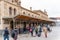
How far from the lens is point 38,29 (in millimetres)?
23031

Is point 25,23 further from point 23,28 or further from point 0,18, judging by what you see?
point 0,18

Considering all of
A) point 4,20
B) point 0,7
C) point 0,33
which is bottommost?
point 0,33

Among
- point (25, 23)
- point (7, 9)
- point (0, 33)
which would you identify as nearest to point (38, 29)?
point (0, 33)

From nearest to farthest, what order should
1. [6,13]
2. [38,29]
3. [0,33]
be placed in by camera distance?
1. [38,29]
2. [0,33]
3. [6,13]

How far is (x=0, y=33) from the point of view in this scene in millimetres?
30469

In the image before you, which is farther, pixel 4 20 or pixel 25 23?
pixel 25 23

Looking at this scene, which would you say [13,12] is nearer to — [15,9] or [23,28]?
[15,9]

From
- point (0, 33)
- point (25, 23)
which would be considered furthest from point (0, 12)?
point (25, 23)

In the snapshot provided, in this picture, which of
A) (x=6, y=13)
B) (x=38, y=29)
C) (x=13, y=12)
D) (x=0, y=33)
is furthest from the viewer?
(x=13, y=12)

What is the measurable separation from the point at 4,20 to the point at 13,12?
5.52 meters

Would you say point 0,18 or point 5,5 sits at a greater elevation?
point 5,5

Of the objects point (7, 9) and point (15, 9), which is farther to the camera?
point (15, 9)

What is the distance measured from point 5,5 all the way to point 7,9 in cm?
98

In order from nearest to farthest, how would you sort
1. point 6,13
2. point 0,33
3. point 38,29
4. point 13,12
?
point 38,29 → point 0,33 → point 6,13 → point 13,12
